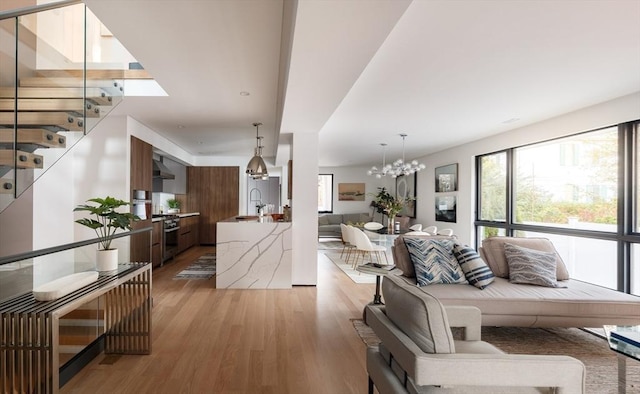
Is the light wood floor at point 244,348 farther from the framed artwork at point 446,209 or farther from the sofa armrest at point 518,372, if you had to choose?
the framed artwork at point 446,209

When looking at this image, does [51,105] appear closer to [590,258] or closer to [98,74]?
[98,74]

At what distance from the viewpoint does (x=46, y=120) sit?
2.94 m

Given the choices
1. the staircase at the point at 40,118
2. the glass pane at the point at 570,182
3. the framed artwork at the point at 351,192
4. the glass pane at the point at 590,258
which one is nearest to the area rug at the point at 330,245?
the framed artwork at the point at 351,192

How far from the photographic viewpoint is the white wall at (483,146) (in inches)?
179

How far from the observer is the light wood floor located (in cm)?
243

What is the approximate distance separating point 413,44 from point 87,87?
2.98m

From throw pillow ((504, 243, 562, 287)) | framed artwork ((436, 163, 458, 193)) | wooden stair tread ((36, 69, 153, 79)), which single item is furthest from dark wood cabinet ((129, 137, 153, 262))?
framed artwork ((436, 163, 458, 193))

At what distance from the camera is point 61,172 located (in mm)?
5078

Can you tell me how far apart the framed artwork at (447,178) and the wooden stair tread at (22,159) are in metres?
7.66

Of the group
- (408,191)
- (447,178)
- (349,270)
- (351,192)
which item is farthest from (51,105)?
(351,192)

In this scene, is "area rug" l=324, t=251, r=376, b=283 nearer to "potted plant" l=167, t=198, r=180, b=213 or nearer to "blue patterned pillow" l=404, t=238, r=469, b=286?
"blue patterned pillow" l=404, t=238, r=469, b=286

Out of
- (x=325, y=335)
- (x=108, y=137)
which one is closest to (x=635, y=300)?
(x=325, y=335)

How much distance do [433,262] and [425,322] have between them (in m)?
2.14

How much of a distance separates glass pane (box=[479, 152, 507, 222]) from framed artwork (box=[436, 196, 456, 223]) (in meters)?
0.86
